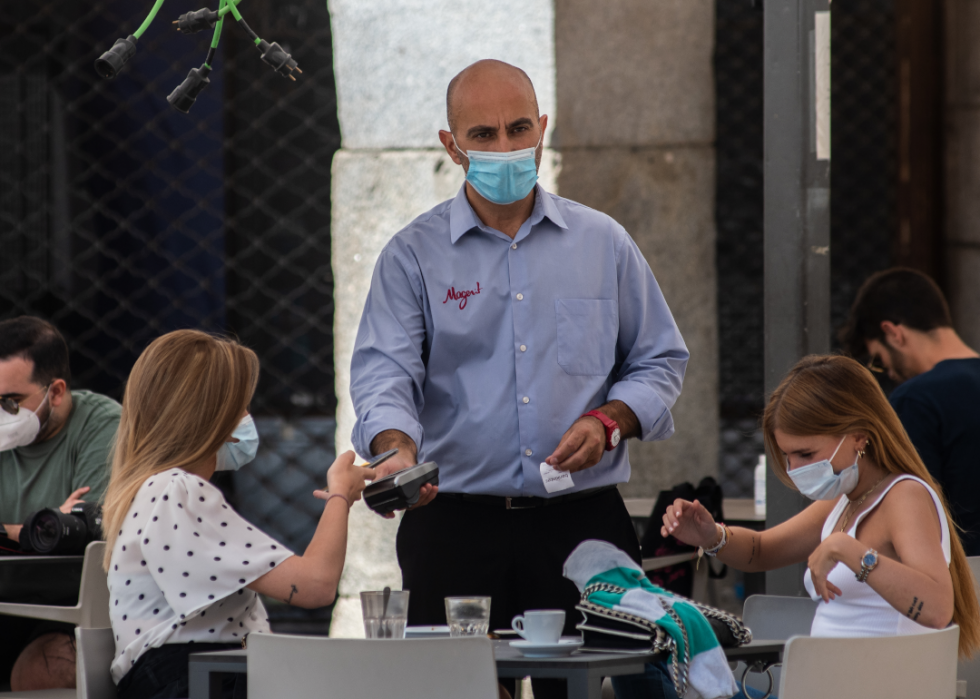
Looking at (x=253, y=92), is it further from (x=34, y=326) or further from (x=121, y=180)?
(x=34, y=326)

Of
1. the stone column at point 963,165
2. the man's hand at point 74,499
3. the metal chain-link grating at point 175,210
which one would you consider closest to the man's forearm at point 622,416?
the man's hand at point 74,499

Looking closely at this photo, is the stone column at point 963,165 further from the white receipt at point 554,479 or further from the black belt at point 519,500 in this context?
the white receipt at point 554,479

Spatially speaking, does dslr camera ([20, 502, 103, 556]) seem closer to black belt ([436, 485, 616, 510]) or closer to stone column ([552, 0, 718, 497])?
black belt ([436, 485, 616, 510])

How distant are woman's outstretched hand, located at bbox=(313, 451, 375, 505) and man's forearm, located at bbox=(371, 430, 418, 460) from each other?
0.09m

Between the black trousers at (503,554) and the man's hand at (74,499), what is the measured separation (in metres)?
1.25

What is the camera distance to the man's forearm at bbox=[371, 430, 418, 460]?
7.38ft

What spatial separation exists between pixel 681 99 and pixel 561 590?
2291 mm

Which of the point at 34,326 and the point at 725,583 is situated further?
the point at 725,583

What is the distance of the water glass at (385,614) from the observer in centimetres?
190

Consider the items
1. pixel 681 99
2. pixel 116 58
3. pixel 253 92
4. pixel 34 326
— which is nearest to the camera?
pixel 116 58

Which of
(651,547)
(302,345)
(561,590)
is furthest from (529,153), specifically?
(302,345)

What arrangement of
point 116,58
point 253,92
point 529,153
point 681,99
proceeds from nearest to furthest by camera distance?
point 529,153 < point 116,58 < point 681,99 < point 253,92

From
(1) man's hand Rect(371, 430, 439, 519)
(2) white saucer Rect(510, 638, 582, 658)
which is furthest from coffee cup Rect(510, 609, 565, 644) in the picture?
(1) man's hand Rect(371, 430, 439, 519)

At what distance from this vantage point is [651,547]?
11.9 feet
